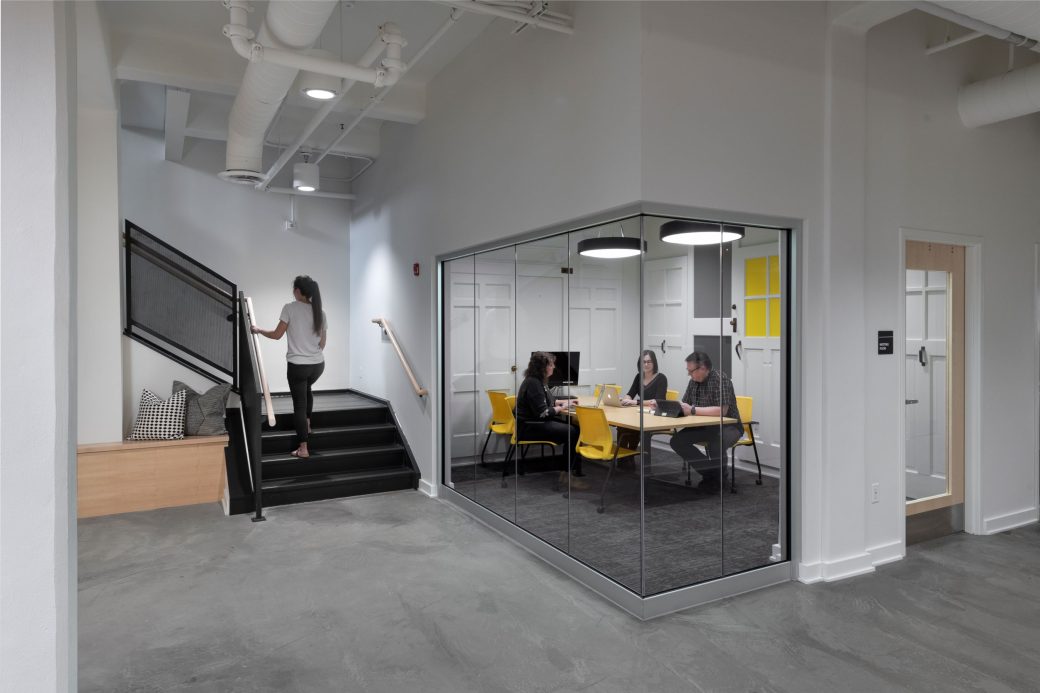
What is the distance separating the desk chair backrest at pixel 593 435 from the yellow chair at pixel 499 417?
34.2 inches

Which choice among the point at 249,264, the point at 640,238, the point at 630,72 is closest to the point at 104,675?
the point at 640,238

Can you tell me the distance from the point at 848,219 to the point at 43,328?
4.13 m

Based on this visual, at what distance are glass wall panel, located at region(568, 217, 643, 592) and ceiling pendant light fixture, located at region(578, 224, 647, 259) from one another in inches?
0.4

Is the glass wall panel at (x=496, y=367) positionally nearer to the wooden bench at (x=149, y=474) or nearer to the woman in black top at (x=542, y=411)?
the woman in black top at (x=542, y=411)

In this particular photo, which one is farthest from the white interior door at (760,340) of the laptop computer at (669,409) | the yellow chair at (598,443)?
the yellow chair at (598,443)

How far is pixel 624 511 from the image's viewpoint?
382 cm

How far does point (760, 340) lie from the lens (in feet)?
13.0

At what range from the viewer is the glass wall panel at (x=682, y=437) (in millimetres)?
3664

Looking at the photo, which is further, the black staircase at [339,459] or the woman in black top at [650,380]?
the black staircase at [339,459]

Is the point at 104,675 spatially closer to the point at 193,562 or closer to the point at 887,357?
the point at 193,562

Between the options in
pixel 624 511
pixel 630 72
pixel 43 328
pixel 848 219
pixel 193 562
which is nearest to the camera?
pixel 43 328

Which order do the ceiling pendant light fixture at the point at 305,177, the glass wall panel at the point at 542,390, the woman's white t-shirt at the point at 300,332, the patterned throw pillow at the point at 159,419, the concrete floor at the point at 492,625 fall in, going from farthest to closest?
the ceiling pendant light fixture at the point at 305,177 < the woman's white t-shirt at the point at 300,332 < the patterned throw pillow at the point at 159,419 < the glass wall panel at the point at 542,390 < the concrete floor at the point at 492,625

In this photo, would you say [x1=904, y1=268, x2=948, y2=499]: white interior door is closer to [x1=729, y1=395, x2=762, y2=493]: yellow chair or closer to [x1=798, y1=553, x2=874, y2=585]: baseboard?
[x1=798, y1=553, x2=874, y2=585]: baseboard

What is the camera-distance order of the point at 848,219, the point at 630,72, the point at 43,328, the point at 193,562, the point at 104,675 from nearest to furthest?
the point at 43,328, the point at 104,675, the point at 630,72, the point at 848,219, the point at 193,562
